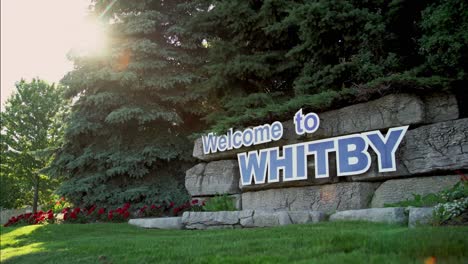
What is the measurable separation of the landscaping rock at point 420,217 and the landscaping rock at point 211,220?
3.86 m

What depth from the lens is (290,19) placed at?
9922mm

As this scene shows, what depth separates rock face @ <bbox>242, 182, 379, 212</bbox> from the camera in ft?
26.1

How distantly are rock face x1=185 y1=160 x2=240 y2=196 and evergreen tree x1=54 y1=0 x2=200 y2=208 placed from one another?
1737 mm

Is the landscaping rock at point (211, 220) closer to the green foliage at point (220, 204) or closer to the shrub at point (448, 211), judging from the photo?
the green foliage at point (220, 204)

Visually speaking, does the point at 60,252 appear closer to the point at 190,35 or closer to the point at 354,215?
the point at 354,215

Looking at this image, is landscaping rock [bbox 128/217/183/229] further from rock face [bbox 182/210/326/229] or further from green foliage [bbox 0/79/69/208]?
green foliage [bbox 0/79/69/208]

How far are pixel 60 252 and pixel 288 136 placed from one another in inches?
208

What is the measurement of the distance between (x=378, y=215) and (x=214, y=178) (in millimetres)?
5334

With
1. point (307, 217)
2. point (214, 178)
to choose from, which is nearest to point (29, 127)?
point (214, 178)

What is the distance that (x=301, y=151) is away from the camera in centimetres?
891

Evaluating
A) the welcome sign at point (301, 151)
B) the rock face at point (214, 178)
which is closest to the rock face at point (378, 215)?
the welcome sign at point (301, 151)

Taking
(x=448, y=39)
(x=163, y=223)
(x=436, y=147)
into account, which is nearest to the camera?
(x=436, y=147)

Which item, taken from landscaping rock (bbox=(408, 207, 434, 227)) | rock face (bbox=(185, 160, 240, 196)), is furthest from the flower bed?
landscaping rock (bbox=(408, 207, 434, 227))

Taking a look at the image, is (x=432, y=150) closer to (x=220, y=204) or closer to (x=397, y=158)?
(x=397, y=158)
